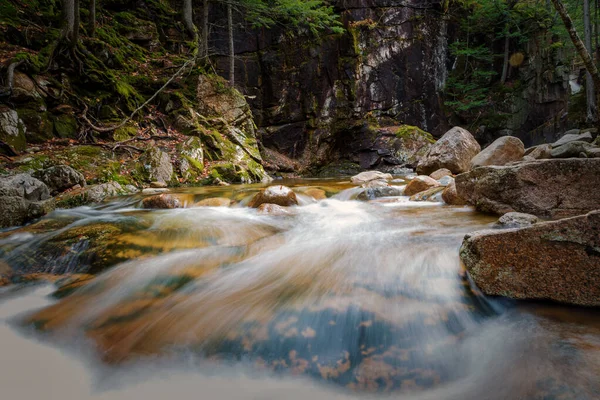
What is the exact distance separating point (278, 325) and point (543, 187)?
3.36 m

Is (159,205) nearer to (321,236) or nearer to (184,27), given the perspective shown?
(321,236)

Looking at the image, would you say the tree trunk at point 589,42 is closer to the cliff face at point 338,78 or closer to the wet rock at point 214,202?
the cliff face at point 338,78

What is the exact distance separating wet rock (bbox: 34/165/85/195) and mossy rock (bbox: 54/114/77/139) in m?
2.08

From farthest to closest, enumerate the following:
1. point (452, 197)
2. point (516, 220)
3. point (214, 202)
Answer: point (214, 202)
point (452, 197)
point (516, 220)

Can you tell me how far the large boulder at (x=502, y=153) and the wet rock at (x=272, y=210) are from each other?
15.9ft

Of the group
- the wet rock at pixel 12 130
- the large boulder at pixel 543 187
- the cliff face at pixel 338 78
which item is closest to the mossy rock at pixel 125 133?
the wet rock at pixel 12 130

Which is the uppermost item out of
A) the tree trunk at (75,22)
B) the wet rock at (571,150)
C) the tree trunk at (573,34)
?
the tree trunk at (75,22)

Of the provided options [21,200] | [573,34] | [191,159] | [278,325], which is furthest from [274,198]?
[573,34]

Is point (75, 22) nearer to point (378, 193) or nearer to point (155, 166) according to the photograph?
point (155, 166)

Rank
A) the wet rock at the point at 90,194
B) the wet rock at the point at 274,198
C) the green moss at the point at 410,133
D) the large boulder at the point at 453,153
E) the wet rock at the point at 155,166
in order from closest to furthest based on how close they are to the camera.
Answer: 1. the wet rock at the point at 90,194
2. the wet rock at the point at 274,198
3. the wet rock at the point at 155,166
4. the large boulder at the point at 453,153
5. the green moss at the point at 410,133

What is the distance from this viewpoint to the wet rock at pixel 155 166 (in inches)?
297

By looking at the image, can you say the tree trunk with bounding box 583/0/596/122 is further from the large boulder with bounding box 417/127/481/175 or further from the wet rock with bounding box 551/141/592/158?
the wet rock with bounding box 551/141/592/158

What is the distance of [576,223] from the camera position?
5.52 ft

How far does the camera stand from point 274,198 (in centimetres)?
568
